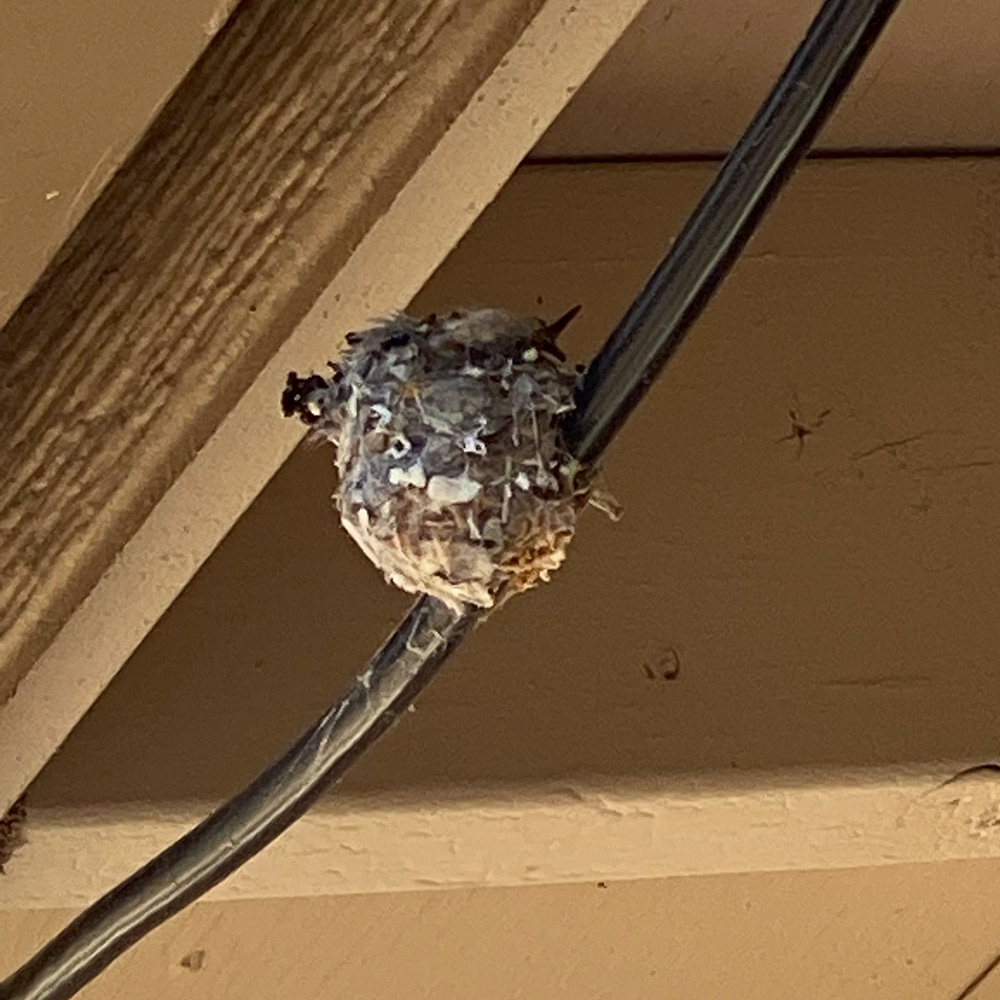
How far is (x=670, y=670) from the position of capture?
2.18ft

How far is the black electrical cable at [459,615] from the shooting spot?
0.35 metres

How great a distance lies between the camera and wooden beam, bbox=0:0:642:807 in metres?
0.42

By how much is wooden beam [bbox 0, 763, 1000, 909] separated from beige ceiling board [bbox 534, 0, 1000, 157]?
0.30 m

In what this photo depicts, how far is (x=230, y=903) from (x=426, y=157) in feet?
2.10

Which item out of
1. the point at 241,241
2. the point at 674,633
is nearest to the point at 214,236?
the point at 241,241

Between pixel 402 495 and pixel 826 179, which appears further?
pixel 826 179

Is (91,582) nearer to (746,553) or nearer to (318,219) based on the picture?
(318,219)

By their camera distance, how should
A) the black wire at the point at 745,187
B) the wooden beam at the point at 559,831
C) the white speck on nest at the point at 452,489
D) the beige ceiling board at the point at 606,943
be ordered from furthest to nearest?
the beige ceiling board at the point at 606,943
the wooden beam at the point at 559,831
the white speck on nest at the point at 452,489
the black wire at the point at 745,187

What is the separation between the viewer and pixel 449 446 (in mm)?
468

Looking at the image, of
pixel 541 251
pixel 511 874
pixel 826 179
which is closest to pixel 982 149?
pixel 826 179

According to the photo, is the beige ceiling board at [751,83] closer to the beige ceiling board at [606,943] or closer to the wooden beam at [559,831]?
the wooden beam at [559,831]

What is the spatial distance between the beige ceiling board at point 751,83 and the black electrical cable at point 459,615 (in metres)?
0.36

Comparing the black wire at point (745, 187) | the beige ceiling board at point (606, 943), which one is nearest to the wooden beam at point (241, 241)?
the black wire at point (745, 187)

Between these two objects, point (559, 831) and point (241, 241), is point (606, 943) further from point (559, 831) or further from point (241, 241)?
point (241, 241)
